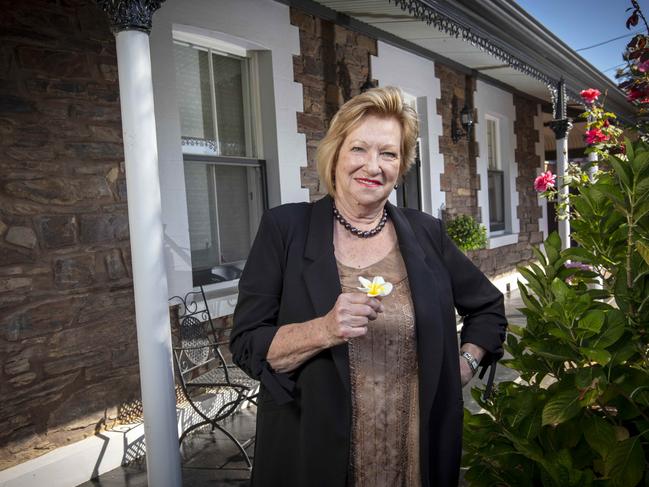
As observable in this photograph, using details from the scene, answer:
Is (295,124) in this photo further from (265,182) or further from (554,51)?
(554,51)

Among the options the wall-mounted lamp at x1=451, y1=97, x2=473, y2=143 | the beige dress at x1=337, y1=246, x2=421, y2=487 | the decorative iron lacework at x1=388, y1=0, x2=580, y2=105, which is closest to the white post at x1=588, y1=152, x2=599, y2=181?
the decorative iron lacework at x1=388, y1=0, x2=580, y2=105

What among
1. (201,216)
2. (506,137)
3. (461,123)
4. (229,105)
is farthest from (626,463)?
(506,137)

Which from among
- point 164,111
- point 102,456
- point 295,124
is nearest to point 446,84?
point 295,124

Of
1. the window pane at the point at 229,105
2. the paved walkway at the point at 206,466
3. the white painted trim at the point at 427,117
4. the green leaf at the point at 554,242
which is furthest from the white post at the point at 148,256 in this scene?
the white painted trim at the point at 427,117

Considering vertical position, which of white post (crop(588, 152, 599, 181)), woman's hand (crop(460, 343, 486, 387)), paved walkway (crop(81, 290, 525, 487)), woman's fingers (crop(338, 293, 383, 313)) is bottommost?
paved walkway (crop(81, 290, 525, 487))

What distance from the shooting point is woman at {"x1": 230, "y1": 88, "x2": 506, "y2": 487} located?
4.73ft

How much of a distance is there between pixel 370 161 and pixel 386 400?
649 mm

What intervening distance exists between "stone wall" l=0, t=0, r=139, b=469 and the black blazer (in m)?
2.15

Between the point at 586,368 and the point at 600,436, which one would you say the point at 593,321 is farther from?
the point at 600,436

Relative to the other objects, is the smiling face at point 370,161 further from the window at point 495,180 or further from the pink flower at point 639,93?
the window at point 495,180

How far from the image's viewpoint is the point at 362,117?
163 cm

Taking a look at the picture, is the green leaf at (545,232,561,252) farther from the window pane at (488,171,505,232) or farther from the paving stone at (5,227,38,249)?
the window pane at (488,171,505,232)

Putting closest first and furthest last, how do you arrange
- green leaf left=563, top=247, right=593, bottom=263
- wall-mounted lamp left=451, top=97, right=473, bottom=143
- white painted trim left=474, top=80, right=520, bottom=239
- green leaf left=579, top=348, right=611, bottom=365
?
green leaf left=579, top=348, right=611, bottom=365, green leaf left=563, top=247, right=593, bottom=263, wall-mounted lamp left=451, top=97, right=473, bottom=143, white painted trim left=474, top=80, right=520, bottom=239

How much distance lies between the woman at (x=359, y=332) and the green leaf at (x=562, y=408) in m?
0.22
